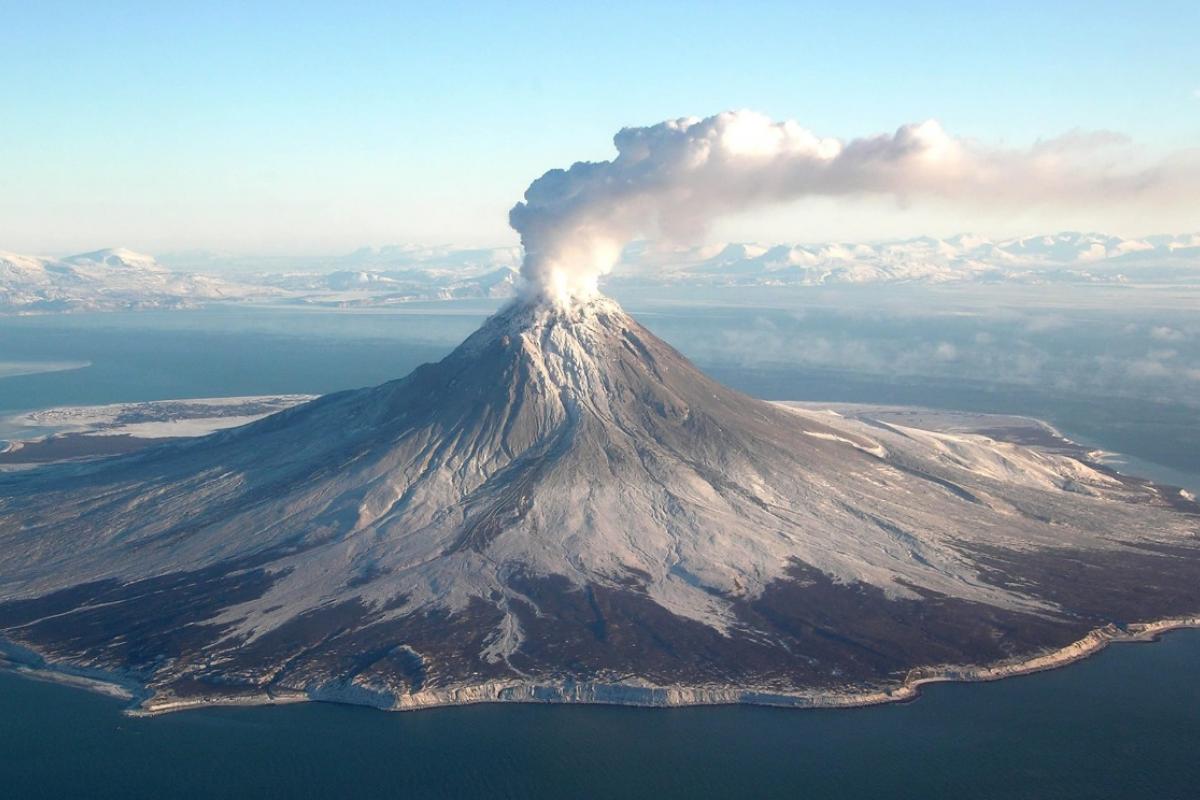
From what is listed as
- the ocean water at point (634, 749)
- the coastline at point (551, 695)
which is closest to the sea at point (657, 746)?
the ocean water at point (634, 749)

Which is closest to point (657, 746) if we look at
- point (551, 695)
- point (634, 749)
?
point (634, 749)

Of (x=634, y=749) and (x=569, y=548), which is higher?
(x=569, y=548)

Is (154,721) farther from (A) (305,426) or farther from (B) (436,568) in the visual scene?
(A) (305,426)

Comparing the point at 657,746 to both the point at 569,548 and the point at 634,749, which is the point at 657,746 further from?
the point at 569,548

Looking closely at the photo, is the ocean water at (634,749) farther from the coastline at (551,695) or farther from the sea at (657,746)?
the coastline at (551,695)

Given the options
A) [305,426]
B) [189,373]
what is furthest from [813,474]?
[189,373]

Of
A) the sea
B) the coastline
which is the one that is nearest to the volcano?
the coastline

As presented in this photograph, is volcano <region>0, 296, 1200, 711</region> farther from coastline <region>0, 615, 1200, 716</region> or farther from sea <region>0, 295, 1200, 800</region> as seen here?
sea <region>0, 295, 1200, 800</region>

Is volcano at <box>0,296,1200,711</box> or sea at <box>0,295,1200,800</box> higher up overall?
volcano at <box>0,296,1200,711</box>
